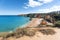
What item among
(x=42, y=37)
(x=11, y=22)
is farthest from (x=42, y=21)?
(x=11, y=22)

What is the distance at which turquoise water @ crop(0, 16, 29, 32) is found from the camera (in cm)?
193

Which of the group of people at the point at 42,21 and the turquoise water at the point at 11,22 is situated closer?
the turquoise water at the point at 11,22

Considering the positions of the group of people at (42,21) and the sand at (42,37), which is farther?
the group of people at (42,21)

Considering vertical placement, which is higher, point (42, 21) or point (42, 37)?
point (42, 21)

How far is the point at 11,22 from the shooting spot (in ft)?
6.48

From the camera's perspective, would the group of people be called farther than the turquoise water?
Yes

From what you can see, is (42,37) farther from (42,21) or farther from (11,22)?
(11,22)

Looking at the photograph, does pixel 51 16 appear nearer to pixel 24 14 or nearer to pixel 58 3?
pixel 58 3

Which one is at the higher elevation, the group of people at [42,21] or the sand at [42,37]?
the group of people at [42,21]

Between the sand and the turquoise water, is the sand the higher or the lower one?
the lower one

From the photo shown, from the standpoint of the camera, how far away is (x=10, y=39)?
75.7 inches

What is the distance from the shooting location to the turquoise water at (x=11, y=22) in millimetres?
1926

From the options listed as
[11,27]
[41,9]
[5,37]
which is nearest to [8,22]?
[11,27]

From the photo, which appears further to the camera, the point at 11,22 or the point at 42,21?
the point at 42,21
